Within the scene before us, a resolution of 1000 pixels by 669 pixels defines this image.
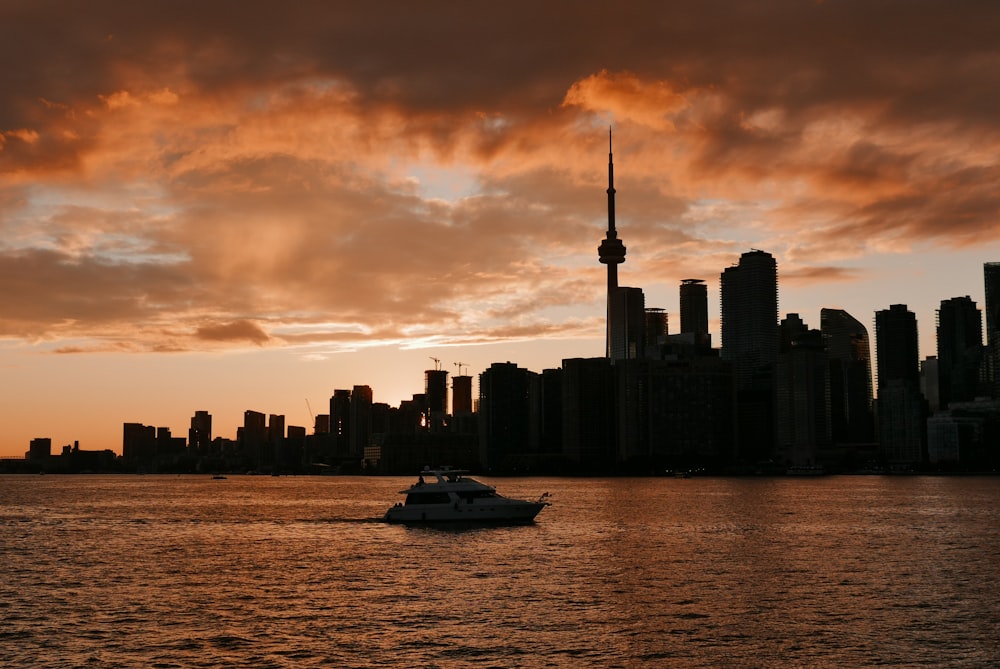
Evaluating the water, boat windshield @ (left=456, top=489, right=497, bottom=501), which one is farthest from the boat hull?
the water

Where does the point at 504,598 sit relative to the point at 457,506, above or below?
below

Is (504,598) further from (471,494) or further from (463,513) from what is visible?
(471,494)

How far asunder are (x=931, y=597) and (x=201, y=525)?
365ft

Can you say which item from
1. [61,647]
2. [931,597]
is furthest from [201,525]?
[931,597]

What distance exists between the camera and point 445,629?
6600 centimetres

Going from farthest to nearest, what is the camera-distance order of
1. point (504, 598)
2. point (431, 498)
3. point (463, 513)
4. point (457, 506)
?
point (431, 498)
point (457, 506)
point (463, 513)
point (504, 598)

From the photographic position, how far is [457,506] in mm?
137500

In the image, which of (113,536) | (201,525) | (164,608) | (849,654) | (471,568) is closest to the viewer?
(849,654)

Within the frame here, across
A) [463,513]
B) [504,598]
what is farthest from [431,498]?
[504,598]

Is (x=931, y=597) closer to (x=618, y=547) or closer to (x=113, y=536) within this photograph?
(x=618, y=547)

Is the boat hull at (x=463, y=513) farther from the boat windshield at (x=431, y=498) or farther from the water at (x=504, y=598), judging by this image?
the water at (x=504, y=598)

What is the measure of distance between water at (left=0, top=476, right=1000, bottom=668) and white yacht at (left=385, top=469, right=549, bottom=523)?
10.7ft

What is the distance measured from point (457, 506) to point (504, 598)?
59844 millimetres

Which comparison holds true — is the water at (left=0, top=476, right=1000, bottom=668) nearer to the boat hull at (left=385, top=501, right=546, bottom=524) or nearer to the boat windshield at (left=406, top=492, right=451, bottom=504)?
the boat hull at (left=385, top=501, right=546, bottom=524)
